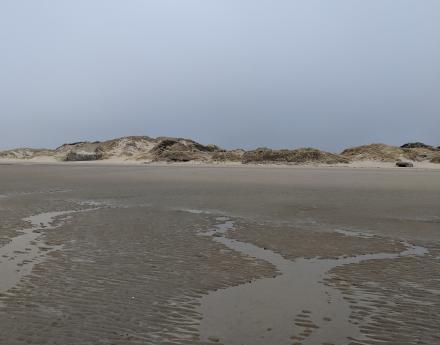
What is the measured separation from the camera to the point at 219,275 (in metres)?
9.35

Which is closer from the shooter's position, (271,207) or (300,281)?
(300,281)

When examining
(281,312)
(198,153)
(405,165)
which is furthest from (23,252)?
(198,153)

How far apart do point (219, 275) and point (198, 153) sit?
66.5 metres

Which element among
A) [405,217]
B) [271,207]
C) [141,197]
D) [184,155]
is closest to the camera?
[405,217]

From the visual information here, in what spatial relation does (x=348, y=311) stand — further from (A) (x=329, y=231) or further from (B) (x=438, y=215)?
(B) (x=438, y=215)

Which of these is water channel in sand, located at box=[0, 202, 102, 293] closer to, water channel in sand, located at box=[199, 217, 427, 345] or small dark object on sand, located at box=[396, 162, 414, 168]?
water channel in sand, located at box=[199, 217, 427, 345]

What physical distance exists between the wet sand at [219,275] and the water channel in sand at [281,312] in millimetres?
28

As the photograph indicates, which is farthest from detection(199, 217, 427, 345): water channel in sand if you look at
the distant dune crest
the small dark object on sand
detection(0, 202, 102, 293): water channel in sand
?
the distant dune crest

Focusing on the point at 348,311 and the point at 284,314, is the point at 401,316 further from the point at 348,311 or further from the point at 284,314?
the point at 284,314

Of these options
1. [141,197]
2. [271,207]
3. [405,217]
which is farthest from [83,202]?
[405,217]

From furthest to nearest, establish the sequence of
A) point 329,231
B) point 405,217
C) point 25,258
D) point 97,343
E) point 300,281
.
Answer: point 405,217
point 329,231
point 25,258
point 300,281
point 97,343

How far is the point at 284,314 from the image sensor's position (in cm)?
709

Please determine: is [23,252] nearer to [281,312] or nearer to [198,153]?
[281,312]

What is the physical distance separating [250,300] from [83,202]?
1488 cm
